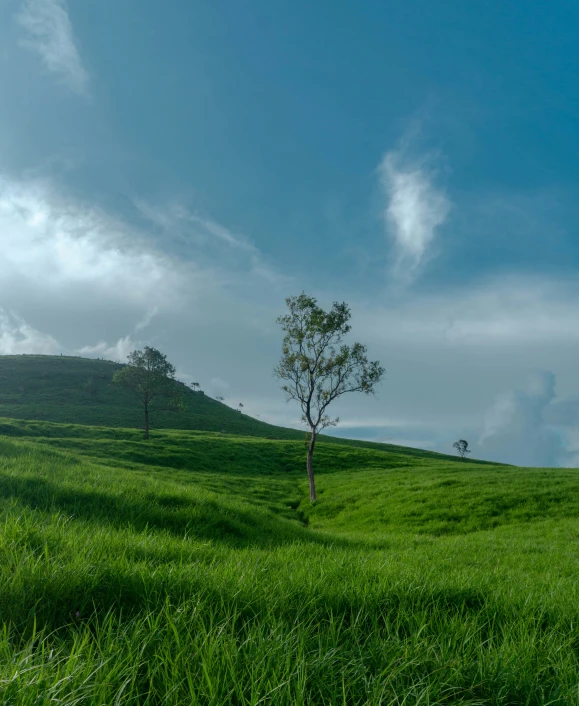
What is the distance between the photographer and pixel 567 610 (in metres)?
4.63

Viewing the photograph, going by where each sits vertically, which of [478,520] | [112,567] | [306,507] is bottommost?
[306,507]

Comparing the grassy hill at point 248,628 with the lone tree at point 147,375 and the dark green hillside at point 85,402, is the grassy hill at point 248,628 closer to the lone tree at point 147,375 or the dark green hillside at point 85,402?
the lone tree at point 147,375

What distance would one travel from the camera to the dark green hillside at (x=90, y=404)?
292ft

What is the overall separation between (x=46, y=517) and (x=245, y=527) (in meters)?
4.93

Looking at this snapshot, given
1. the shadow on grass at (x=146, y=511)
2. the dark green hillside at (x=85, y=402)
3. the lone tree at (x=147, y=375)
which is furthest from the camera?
the dark green hillside at (x=85, y=402)

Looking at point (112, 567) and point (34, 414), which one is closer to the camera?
point (112, 567)

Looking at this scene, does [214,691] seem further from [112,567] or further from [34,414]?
[34,414]

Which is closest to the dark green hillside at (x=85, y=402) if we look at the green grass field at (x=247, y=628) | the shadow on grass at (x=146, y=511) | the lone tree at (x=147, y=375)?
the lone tree at (x=147, y=375)

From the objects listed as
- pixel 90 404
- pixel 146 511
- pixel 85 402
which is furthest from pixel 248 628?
pixel 85 402

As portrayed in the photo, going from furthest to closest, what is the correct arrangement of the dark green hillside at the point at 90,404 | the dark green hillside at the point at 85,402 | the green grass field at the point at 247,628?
the dark green hillside at the point at 85,402
the dark green hillside at the point at 90,404
the green grass field at the point at 247,628

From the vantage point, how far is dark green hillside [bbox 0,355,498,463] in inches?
3506

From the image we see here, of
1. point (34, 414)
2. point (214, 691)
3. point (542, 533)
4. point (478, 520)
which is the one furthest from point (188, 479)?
point (34, 414)

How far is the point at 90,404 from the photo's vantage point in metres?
105

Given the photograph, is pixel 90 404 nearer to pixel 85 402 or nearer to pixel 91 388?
pixel 85 402
